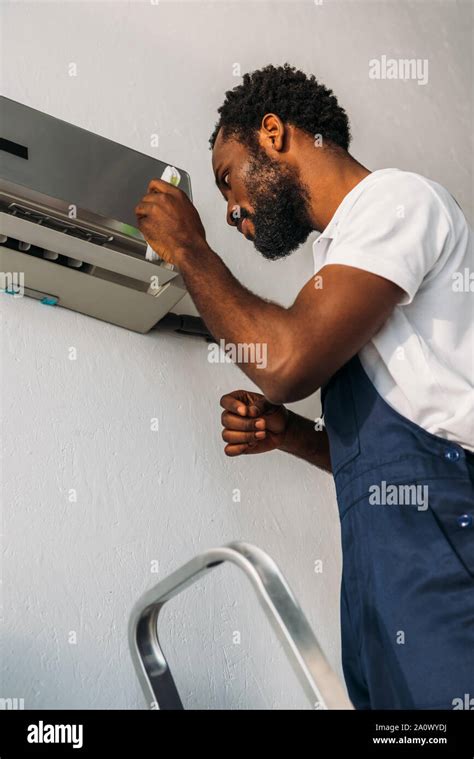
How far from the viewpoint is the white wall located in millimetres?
1199

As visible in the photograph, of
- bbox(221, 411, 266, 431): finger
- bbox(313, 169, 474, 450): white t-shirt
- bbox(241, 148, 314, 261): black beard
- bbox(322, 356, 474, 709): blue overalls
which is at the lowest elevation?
bbox(322, 356, 474, 709): blue overalls

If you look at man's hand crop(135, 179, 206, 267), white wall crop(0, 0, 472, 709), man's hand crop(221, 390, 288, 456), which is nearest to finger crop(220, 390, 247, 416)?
man's hand crop(221, 390, 288, 456)

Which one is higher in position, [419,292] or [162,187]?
[162,187]

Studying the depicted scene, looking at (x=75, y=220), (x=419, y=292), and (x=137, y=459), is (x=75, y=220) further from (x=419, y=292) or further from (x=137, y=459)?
(x=419, y=292)

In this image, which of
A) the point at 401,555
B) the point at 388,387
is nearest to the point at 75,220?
the point at 388,387

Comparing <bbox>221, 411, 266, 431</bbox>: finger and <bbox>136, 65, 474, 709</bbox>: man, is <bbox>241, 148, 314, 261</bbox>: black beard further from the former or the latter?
<bbox>221, 411, 266, 431</bbox>: finger

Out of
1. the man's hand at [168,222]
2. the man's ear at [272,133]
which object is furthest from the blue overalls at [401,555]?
the man's ear at [272,133]

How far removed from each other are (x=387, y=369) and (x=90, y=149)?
52cm

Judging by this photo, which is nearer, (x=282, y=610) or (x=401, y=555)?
(x=282, y=610)

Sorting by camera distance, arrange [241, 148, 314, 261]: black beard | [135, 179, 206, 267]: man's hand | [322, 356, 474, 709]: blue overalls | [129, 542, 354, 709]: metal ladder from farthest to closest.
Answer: [241, 148, 314, 261]: black beard, [135, 179, 206, 267]: man's hand, [322, 356, 474, 709]: blue overalls, [129, 542, 354, 709]: metal ladder

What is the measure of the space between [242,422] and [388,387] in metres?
0.29

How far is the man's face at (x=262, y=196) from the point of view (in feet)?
4.33

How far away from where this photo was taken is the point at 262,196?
1.33 metres

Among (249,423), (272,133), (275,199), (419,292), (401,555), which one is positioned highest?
(272,133)
